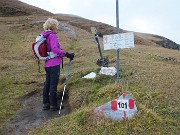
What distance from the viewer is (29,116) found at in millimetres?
13508

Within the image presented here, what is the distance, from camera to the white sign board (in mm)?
11656

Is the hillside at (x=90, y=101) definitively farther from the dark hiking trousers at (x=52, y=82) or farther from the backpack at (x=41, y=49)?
the backpack at (x=41, y=49)

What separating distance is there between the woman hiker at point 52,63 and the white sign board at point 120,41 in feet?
5.47

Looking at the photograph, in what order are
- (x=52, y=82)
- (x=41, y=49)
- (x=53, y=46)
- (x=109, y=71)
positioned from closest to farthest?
1. (x=53, y=46)
2. (x=41, y=49)
3. (x=52, y=82)
4. (x=109, y=71)

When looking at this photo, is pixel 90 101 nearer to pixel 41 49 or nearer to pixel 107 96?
pixel 107 96

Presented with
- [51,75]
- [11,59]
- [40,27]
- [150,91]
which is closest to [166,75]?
[150,91]

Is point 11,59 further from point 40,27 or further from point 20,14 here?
point 20,14

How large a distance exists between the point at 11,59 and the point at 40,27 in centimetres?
2096

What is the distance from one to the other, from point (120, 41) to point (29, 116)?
428cm

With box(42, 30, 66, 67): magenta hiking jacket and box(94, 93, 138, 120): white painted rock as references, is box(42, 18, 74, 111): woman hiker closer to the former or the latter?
box(42, 30, 66, 67): magenta hiking jacket

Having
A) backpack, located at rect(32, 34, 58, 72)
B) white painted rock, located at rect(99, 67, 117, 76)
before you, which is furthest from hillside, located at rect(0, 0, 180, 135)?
backpack, located at rect(32, 34, 58, 72)

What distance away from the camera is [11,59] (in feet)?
91.0

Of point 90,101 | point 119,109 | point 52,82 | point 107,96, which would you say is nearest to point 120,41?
point 107,96

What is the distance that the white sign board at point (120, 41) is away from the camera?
11656 millimetres
